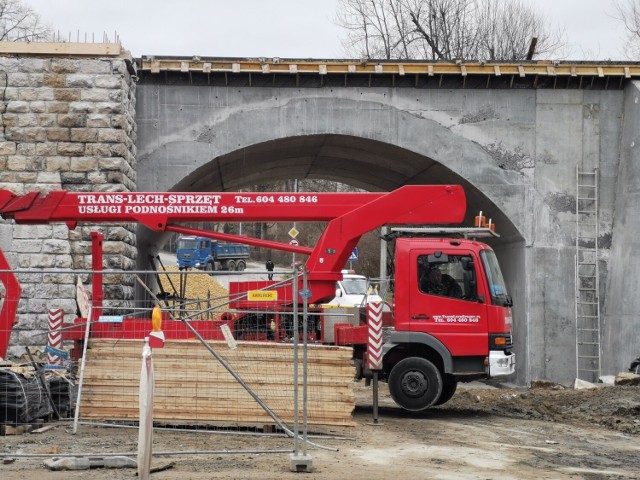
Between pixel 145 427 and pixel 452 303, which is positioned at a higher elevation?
pixel 452 303

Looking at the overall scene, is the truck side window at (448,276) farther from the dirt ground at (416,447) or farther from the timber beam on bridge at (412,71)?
the timber beam on bridge at (412,71)

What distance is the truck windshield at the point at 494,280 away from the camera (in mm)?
15531

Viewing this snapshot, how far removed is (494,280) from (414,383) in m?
2.02

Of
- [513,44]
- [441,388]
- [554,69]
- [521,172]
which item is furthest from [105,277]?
[513,44]

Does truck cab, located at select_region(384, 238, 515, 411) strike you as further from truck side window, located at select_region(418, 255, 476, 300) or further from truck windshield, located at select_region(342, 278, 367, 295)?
truck windshield, located at select_region(342, 278, 367, 295)

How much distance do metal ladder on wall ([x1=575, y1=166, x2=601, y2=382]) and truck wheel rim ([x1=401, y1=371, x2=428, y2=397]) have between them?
6439mm

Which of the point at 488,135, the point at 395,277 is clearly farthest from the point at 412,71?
the point at 395,277

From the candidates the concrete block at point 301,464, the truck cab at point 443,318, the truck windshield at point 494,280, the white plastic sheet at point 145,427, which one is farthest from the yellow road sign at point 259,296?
the truck windshield at point 494,280

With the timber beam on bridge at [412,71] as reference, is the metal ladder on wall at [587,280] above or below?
below

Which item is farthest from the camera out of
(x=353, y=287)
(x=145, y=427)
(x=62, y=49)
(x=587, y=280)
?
→ (x=353, y=287)

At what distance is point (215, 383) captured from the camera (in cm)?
1251

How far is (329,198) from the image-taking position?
1460cm

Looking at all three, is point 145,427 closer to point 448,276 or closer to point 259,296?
point 259,296

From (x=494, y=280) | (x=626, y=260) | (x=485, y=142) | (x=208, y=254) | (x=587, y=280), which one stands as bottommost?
(x=494, y=280)
